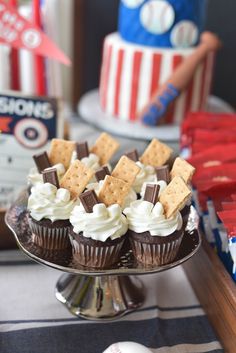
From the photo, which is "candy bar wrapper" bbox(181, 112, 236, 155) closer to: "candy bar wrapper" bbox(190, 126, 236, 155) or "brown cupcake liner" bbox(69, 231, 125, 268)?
"candy bar wrapper" bbox(190, 126, 236, 155)

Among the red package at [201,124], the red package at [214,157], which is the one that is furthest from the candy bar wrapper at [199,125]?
the red package at [214,157]

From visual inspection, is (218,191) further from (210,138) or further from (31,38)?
(31,38)

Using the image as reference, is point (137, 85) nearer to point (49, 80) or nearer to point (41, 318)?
point (49, 80)

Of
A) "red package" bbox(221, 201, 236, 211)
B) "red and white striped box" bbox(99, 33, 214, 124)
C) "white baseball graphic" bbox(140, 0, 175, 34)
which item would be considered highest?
"white baseball graphic" bbox(140, 0, 175, 34)

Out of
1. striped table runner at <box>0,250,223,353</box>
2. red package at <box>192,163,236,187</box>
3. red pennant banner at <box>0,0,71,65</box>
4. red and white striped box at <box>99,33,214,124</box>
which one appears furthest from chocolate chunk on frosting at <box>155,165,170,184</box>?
red and white striped box at <box>99,33,214,124</box>

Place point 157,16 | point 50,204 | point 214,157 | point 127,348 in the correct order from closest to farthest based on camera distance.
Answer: point 127,348 → point 50,204 → point 214,157 → point 157,16

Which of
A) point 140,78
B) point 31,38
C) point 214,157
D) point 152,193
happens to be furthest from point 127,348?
point 140,78
